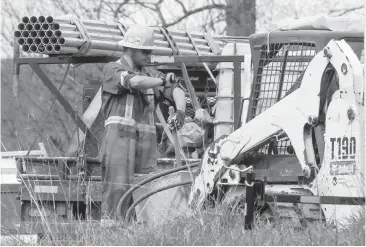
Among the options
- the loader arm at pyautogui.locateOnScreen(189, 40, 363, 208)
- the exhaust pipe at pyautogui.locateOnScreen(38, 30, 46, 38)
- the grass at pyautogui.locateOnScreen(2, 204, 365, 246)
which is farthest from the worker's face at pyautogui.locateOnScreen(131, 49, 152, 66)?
the grass at pyautogui.locateOnScreen(2, 204, 365, 246)

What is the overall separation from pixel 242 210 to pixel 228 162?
0.50m

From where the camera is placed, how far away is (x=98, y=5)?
20.9 metres

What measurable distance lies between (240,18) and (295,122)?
35.6 ft

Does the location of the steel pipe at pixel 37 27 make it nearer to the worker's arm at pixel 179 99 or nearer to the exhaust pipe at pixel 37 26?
the exhaust pipe at pixel 37 26

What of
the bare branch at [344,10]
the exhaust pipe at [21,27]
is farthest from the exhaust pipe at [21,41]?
the bare branch at [344,10]

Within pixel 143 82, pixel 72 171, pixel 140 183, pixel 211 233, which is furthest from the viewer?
pixel 72 171

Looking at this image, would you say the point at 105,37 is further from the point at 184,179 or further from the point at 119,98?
the point at 184,179

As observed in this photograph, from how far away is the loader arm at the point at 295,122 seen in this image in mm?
8805

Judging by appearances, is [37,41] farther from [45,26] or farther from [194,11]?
[194,11]

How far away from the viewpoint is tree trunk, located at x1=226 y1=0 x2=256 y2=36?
19.8 m

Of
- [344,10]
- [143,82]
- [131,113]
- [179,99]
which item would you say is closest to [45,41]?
[131,113]

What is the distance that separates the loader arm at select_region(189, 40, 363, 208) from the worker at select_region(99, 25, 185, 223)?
1147 mm

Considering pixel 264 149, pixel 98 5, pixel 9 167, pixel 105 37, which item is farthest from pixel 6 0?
pixel 264 149

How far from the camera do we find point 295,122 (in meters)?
9.16
